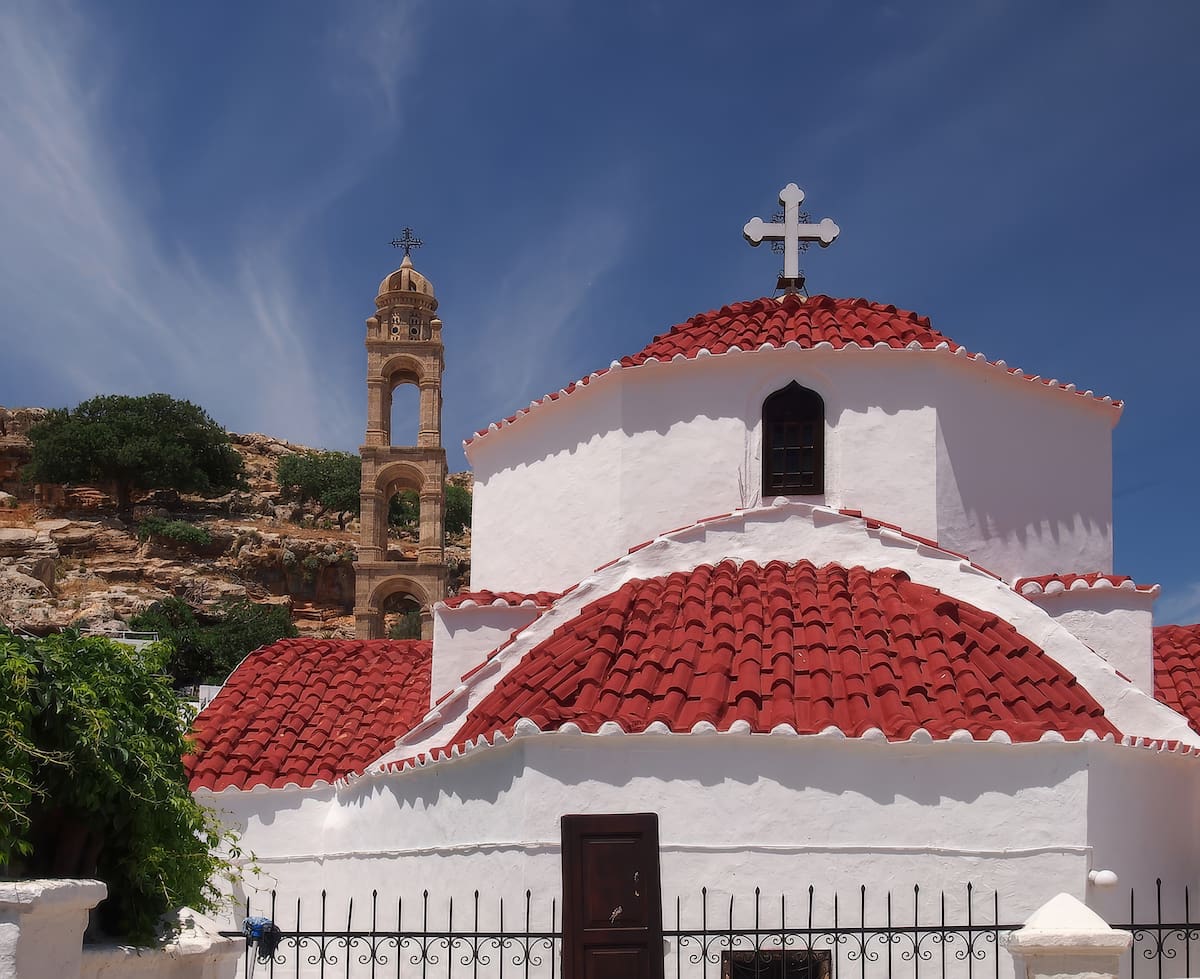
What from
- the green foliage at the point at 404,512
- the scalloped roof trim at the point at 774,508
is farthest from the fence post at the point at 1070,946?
the green foliage at the point at 404,512

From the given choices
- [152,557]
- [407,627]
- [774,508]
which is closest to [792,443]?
[774,508]

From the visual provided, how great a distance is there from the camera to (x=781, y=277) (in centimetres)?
1395

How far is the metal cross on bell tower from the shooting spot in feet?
45.5

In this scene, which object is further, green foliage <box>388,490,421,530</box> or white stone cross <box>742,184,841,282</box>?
green foliage <box>388,490,421,530</box>

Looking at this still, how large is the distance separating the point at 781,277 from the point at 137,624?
114 ft

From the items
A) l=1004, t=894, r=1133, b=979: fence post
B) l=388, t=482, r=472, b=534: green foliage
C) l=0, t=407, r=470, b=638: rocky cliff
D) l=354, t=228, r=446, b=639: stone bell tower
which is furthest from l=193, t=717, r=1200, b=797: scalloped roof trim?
l=388, t=482, r=472, b=534: green foliage

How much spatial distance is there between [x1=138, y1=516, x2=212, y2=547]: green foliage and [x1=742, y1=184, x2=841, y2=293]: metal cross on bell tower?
41.1 m

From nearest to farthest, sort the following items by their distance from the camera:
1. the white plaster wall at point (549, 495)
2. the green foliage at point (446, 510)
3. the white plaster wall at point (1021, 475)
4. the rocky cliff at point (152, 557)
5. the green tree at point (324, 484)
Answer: the white plaster wall at point (1021, 475) < the white plaster wall at point (549, 495) < the rocky cliff at point (152, 557) < the green tree at point (324, 484) < the green foliage at point (446, 510)

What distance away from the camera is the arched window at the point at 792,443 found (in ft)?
37.0

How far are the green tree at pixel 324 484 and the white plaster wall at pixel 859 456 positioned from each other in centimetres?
5287

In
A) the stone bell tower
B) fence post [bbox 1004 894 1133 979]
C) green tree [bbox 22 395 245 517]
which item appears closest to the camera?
fence post [bbox 1004 894 1133 979]

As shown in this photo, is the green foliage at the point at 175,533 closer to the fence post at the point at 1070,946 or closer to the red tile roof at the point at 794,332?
the red tile roof at the point at 794,332

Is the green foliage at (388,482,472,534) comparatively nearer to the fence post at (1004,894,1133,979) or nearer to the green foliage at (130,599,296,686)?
the green foliage at (130,599,296,686)

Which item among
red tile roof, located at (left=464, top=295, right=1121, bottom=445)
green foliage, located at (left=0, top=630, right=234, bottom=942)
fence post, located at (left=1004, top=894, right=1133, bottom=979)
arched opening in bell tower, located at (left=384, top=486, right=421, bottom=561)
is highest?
arched opening in bell tower, located at (left=384, top=486, right=421, bottom=561)
